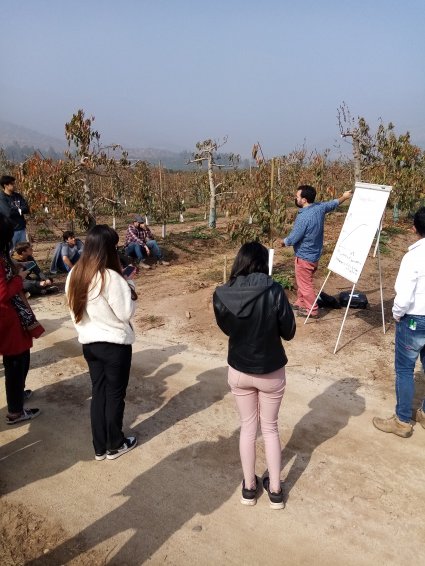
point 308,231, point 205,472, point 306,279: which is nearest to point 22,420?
point 205,472

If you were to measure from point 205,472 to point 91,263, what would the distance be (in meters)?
1.89

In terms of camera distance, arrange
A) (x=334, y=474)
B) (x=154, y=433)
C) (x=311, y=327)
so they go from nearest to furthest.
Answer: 1. (x=334, y=474)
2. (x=154, y=433)
3. (x=311, y=327)

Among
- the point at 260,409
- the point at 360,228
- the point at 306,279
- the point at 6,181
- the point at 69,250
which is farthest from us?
the point at 69,250

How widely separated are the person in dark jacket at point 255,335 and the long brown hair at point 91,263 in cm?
95

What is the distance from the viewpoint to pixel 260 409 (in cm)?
278

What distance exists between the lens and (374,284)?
845 cm

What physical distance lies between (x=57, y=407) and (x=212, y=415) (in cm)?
166

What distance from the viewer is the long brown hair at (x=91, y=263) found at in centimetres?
297

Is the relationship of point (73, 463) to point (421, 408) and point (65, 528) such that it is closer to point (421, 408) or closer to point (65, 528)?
point (65, 528)

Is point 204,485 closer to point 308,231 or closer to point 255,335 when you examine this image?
point 255,335

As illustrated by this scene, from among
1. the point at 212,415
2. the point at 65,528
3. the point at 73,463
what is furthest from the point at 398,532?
the point at 73,463

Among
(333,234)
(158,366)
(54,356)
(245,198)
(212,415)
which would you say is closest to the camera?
(212,415)

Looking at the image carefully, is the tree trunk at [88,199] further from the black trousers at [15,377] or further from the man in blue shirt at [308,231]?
the black trousers at [15,377]

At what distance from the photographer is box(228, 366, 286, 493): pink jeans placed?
2.66 meters
